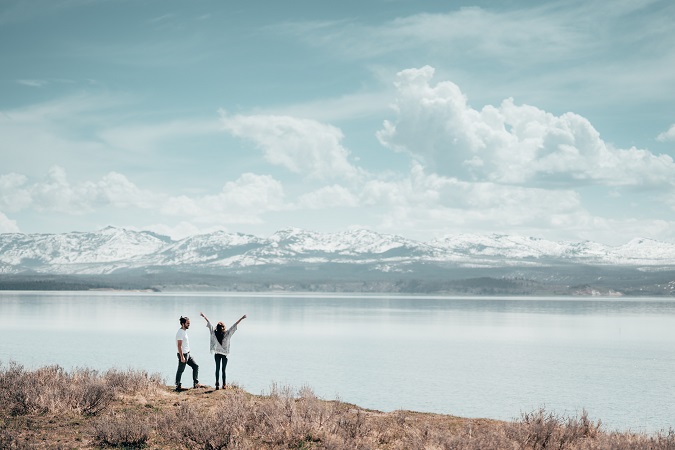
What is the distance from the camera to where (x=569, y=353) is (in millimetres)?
61781

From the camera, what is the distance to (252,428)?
17.5 meters

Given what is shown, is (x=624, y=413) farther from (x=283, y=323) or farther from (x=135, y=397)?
(x=283, y=323)

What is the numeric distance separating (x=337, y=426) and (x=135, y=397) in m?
8.19

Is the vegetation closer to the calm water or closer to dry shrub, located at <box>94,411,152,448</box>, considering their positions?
dry shrub, located at <box>94,411,152,448</box>

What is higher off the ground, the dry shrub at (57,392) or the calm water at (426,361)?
the dry shrub at (57,392)

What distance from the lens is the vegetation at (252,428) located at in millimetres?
15812

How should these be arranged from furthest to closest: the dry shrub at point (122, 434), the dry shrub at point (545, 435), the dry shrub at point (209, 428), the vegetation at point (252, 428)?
the dry shrub at point (122, 434)
the dry shrub at point (545, 435)
the dry shrub at point (209, 428)
the vegetation at point (252, 428)

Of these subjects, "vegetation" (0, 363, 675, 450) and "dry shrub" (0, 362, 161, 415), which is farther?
"dry shrub" (0, 362, 161, 415)

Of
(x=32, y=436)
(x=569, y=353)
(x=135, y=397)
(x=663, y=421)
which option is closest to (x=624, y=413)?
(x=663, y=421)

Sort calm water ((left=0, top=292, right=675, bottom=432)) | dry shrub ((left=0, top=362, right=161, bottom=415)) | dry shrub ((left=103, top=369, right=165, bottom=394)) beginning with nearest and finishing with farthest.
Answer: dry shrub ((left=0, top=362, right=161, bottom=415)) → dry shrub ((left=103, top=369, right=165, bottom=394)) → calm water ((left=0, top=292, right=675, bottom=432))

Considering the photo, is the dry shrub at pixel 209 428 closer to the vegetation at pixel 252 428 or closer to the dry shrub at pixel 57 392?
the vegetation at pixel 252 428

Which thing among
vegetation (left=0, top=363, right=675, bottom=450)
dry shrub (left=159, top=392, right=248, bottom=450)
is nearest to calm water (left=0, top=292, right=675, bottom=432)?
vegetation (left=0, top=363, right=675, bottom=450)

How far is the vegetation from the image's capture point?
15.8 metres

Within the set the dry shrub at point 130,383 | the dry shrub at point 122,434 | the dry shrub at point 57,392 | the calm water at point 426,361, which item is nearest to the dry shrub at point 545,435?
the dry shrub at point 122,434
